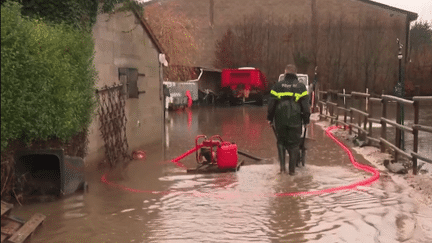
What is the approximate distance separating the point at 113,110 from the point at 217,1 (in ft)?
108

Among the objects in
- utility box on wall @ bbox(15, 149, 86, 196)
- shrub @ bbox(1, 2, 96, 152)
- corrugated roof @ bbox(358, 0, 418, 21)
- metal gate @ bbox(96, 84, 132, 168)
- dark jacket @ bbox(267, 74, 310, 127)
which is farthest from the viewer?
corrugated roof @ bbox(358, 0, 418, 21)

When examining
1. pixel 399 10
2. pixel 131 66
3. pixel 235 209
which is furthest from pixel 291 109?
pixel 399 10

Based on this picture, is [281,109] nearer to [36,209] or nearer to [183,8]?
[36,209]

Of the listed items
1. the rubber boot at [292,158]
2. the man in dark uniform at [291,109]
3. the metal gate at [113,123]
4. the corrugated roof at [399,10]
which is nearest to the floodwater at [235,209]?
the rubber boot at [292,158]

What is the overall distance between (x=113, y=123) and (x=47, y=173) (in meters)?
3.40

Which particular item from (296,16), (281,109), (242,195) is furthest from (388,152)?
(296,16)

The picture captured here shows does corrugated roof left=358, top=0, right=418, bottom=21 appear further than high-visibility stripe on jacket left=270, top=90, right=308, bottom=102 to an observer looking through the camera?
Yes

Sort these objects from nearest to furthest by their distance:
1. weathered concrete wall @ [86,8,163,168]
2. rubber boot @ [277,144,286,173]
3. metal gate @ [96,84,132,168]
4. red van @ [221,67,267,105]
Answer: rubber boot @ [277,144,286,173] < metal gate @ [96,84,132,168] < weathered concrete wall @ [86,8,163,168] < red van @ [221,67,267,105]

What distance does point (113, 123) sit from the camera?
1219 cm

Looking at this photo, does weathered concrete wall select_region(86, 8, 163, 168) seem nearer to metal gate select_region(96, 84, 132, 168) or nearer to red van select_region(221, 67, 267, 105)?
metal gate select_region(96, 84, 132, 168)

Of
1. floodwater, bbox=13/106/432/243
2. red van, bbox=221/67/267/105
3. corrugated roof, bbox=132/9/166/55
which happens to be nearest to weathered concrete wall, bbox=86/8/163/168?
corrugated roof, bbox=132/9/166/55

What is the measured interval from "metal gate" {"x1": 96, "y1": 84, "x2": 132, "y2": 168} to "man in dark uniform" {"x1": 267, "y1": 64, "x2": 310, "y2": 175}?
3351 millimetres

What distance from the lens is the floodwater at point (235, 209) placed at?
20.9 ft

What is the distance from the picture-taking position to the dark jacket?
10164 millimetres
